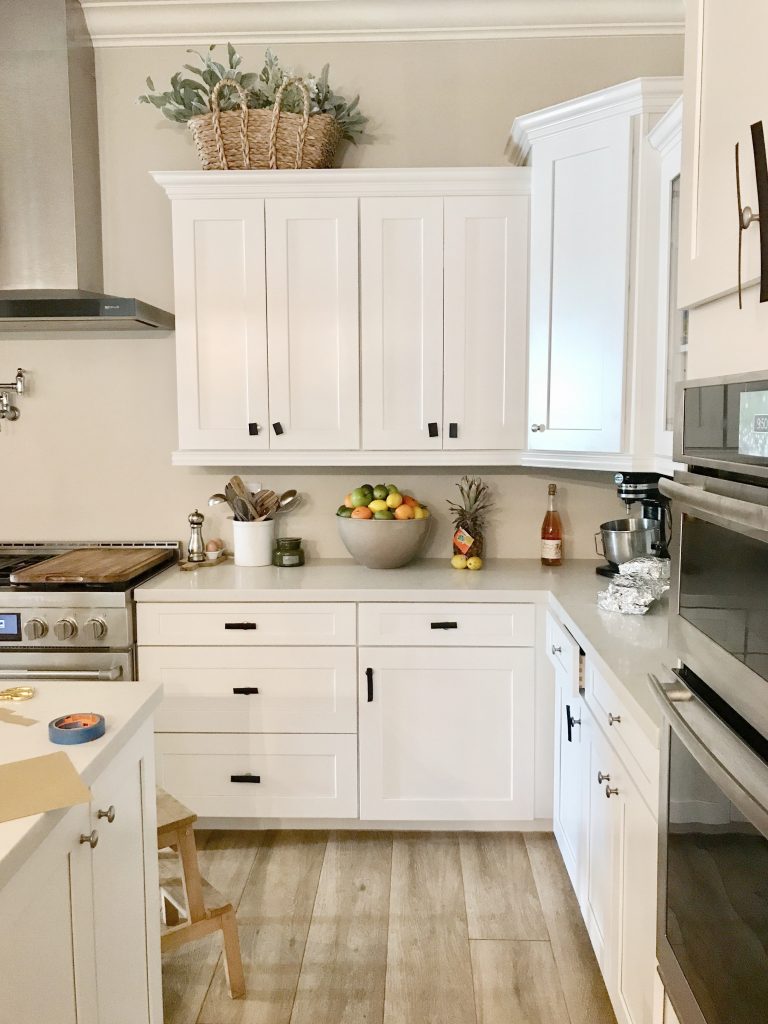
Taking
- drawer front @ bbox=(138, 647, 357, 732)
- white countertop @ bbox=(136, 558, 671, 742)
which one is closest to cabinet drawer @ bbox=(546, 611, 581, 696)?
white countertop @ bbox=(136, 558, 671, 742)

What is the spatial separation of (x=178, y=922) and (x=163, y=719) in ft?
2.57

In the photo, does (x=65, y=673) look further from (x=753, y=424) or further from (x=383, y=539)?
(x=753, y=424)

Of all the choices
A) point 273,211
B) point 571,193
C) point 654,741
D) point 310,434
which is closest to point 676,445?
point 654,741

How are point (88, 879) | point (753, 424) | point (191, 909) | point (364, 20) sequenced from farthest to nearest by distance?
point (364, 20), point (191, 909), point (88, 879), point (753, 424)

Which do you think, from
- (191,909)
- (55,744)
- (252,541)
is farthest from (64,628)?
(55,744)

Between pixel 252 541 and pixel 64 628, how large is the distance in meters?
0.75

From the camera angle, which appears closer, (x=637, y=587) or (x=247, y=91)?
(x=637, y=587)

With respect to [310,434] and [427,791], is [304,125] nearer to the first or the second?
[310,434]

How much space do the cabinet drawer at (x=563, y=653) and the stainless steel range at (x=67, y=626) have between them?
4.61 feet

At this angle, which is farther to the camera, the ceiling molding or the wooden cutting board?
the ceiling molding

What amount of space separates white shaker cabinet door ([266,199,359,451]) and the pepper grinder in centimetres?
48

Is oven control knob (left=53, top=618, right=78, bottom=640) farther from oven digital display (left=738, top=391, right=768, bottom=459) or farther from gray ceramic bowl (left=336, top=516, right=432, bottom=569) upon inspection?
oven digital display (left=738, top=391, right=768, bottom=459)

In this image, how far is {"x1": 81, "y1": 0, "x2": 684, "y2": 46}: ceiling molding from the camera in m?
3.08

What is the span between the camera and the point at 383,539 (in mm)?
3018
